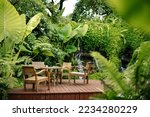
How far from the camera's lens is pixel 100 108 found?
1901 mm

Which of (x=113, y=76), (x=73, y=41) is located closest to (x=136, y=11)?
(x=113, y=76)

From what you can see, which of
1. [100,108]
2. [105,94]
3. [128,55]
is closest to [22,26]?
[105,94]

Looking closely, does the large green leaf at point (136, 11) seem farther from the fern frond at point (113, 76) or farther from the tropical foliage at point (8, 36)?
the tropical foliage at point (8, 36)

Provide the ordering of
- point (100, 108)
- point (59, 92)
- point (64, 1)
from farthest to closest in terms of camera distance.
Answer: point (64, 1) < point (59, 92) < point (100, 108)

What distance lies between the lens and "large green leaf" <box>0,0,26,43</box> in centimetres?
779

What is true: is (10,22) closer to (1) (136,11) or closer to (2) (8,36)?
(2) (8,36)

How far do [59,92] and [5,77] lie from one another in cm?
138

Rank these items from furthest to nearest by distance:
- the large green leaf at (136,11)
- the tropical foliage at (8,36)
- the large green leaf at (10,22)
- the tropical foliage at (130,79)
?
1. the large green leaf at (10,22)
2. the tropical foliage at (8,36)
3. the tropical foliage at (130,79)
4. the large green leaf at (136,11)

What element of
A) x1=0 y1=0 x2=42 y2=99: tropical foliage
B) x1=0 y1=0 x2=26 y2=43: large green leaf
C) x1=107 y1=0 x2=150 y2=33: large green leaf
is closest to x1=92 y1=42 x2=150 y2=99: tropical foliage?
x1=107 y1=0 x2=150 y2=33: large green leaf

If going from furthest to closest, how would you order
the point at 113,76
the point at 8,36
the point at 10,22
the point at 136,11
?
the point at 8,36
the point at 10,22
the point at 113,76
the point at 136,11

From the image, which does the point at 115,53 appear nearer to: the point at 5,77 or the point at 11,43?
the point at 11,43

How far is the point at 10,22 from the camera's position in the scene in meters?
7.99

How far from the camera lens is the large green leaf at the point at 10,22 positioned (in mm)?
7789

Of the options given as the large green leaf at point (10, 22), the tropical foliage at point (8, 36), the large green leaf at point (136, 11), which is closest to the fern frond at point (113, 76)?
the large green leaf at point (136, 11)
